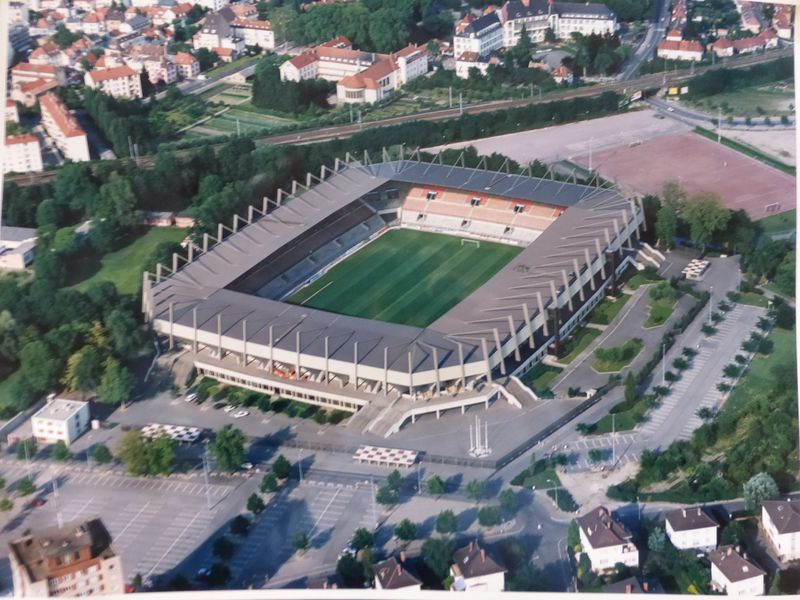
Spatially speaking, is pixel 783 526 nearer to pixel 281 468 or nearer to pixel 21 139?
pixel 281 468

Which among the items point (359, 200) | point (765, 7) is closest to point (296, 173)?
point (359, 200)

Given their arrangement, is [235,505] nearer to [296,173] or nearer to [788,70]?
[296,173]

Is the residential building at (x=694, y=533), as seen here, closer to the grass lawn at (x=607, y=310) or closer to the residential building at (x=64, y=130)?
the grass lawn at (x=607, y=310)

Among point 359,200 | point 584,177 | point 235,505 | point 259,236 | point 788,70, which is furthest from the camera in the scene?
point 788,70

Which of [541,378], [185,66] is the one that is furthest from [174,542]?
[185,66]

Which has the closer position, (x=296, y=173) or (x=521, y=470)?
(x=521, y=470)

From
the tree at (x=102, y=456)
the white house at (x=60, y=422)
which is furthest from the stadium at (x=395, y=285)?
the tree at (x=102, y=456)
